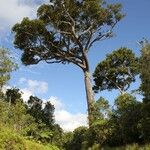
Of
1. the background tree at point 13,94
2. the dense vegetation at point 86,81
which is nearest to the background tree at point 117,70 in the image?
the dense vegetation at point 86,81

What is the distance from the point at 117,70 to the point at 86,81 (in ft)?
26.1

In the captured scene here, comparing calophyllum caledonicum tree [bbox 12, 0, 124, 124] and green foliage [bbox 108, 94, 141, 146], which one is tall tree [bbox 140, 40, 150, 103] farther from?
calophyllum caledonicum tree [bbox 12, 0, 124, 124]

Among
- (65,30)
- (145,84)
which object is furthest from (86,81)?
(145,84)

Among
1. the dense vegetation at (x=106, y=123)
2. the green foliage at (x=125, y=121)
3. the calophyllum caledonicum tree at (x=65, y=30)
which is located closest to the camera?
the dense vegetation at (x=106, y=123)

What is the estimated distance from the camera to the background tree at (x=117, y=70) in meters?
38.1

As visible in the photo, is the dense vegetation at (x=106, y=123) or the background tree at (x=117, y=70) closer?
the dense vegetation at (x=106, y=123)

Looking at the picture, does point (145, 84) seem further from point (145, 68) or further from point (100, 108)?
point (100, 108)

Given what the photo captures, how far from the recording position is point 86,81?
1243 inches

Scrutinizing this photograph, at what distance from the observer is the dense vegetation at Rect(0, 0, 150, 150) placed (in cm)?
1877

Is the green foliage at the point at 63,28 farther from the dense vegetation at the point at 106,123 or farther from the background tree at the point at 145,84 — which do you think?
the background tree at the point at 145,84

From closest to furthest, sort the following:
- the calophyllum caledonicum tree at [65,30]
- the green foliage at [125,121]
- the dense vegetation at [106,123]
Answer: the dense vegetation at [106,123] → the green foliage at [125,121] → the calophyllum caledonicum tree at [65,30]

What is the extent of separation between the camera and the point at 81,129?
1172 inches

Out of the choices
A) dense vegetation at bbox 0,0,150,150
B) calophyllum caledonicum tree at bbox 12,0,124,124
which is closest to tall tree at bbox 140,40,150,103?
dense vegetation at bbox 0,0,150,150

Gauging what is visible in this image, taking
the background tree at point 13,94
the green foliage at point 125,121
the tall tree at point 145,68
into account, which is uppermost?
the background tree at point 13,94
